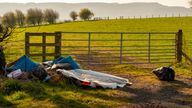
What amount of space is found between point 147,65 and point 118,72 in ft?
9.33

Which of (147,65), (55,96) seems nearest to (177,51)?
(147,65)

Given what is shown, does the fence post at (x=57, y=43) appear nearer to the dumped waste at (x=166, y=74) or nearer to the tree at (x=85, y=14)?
the dumped waste at (x=166, y=74)

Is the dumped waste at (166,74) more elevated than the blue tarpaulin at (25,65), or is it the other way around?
the blue tarpaulin at (25,65)

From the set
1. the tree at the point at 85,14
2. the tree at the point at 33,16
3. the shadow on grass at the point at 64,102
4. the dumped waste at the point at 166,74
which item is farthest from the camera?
the tree at the point at 85,14

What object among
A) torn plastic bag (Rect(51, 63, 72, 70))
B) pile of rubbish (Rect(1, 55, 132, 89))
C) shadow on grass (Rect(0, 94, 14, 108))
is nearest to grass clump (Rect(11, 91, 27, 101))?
shadow on grass (Rect(0, 94, 14, 108))

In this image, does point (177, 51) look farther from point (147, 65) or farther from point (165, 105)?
point (165, 105)

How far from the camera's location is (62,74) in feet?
39.9

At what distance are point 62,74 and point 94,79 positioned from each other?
98cm

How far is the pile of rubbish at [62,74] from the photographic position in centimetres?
1193

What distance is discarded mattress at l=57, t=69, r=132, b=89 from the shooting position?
1184 centimetres

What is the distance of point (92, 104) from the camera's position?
31.7ft

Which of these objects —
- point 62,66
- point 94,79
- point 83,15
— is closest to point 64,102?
point 94,79

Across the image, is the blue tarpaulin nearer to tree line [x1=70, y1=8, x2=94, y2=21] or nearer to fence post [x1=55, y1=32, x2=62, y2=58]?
fence post [x1=55, y1=32, x2=62, y2=58]

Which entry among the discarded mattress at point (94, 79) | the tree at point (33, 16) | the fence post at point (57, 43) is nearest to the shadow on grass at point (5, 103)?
the discarded mattress at point (94, 79)
